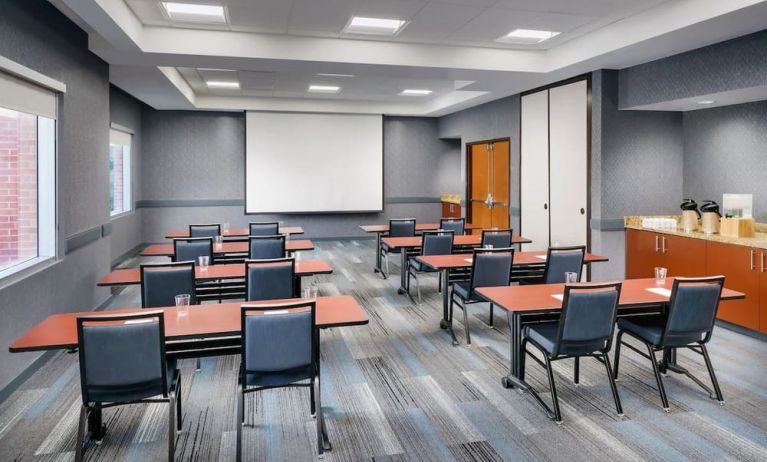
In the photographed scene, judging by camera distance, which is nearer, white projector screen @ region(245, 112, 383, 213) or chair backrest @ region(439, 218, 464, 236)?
chair backrest @ region(439, 218, 464, 236)

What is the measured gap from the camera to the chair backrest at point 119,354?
2338 mm

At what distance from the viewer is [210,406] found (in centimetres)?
328

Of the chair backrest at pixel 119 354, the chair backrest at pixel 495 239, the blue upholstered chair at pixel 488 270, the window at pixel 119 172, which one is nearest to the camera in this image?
the chair backrest at pixel 119 354

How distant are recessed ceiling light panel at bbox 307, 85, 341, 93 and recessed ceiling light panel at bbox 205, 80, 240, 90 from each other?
1.22m

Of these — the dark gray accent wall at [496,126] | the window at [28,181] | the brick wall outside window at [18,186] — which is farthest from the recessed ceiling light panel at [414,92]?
the brick wall outside window at [18,186]

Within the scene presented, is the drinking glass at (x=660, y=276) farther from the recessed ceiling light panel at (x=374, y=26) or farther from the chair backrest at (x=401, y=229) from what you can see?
the chair backrest at (x=401, y=229)

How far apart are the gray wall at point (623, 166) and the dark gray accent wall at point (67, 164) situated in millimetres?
5424

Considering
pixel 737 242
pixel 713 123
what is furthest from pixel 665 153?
pixel 737 242

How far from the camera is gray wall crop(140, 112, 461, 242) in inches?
412

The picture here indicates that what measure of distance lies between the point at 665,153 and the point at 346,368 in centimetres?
478

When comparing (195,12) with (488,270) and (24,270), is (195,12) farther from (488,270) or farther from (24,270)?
(488,270)

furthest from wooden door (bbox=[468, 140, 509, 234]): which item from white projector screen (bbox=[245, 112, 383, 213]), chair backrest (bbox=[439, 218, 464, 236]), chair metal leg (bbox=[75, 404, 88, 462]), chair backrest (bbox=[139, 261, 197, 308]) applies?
chair metal leg (bbox=[75, 404, 88, 462])

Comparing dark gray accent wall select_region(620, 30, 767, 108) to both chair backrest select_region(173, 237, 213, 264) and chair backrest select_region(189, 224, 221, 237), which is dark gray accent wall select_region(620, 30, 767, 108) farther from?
chair backrest select_region(189, 224, 221, 237)

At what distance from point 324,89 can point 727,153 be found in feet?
Result: 19.9
